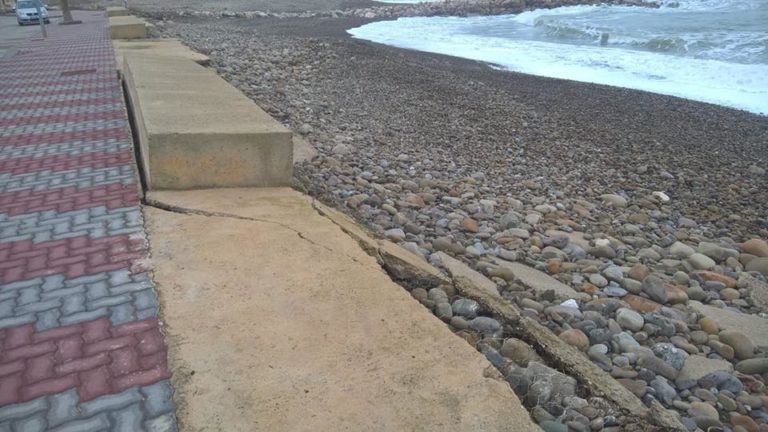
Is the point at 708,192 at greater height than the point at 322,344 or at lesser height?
lesser

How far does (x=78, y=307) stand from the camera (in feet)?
8.59

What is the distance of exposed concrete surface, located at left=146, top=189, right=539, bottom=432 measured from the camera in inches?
76.9

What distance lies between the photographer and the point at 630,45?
22.8 meters

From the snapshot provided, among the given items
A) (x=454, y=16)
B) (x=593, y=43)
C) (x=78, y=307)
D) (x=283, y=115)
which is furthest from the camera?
(x=454, y=16)

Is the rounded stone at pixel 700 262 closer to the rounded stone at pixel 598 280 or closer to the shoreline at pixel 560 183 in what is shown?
the shoreline at pixel 560 183

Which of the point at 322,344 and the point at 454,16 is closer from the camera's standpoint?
the point at 322,344

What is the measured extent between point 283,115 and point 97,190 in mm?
4043

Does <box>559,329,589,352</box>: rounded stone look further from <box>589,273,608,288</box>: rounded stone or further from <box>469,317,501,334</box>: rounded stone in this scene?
<box>589,273,608,288</box>: rounded stone

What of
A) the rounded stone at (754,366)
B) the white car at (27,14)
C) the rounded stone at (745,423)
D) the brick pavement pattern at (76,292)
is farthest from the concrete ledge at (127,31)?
the rounded stone at (745,423)

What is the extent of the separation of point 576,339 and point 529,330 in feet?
1.57

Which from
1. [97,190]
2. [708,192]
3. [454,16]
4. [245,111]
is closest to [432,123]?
[708,192]

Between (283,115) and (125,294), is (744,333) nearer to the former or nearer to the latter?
(125,294)

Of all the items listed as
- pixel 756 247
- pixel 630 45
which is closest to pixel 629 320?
pixel 756 247

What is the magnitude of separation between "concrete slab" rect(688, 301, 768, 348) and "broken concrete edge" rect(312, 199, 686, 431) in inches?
56.7
